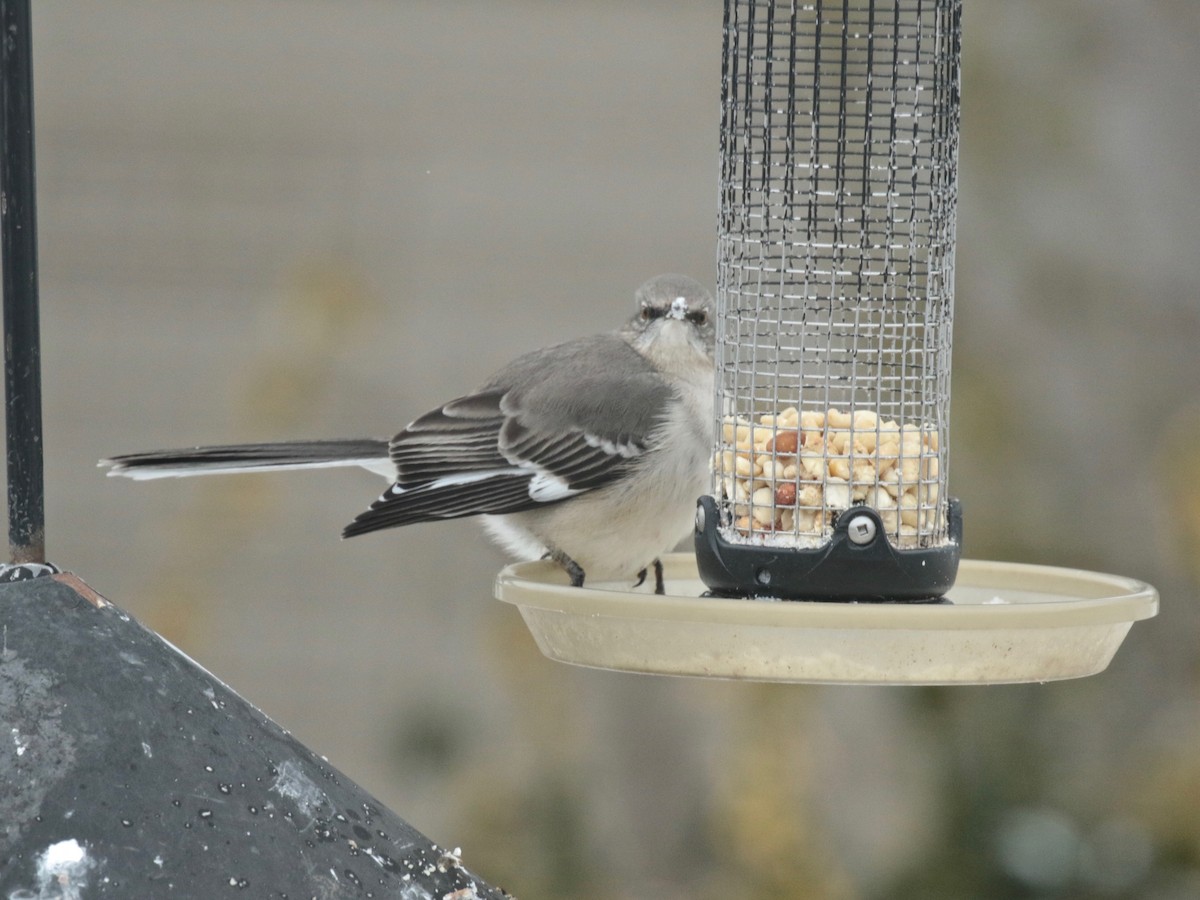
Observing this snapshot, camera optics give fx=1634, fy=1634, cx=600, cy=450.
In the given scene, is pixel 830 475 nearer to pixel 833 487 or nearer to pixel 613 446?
pixel 833 487

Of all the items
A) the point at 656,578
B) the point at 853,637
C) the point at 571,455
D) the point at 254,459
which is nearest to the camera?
the point at 853,637

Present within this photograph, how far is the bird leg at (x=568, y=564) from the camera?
12.5 ft

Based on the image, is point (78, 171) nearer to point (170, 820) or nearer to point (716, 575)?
point (716, 575)

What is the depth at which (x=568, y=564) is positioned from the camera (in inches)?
153

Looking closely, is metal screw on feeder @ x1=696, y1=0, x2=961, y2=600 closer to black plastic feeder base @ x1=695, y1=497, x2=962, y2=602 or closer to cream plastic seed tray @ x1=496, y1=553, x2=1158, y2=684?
black plastic feeder base @ x1=695, y1=497, x2=962, y2=602

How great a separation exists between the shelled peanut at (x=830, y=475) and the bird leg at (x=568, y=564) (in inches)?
27.7

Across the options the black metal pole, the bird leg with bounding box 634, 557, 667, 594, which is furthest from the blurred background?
the black metal pole

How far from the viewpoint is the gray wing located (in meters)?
3.84

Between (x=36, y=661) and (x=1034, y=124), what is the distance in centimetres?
412

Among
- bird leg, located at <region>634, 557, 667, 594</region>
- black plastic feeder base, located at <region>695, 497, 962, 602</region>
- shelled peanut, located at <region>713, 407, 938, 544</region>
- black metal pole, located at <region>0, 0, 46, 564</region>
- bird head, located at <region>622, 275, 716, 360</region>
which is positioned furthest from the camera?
bird head, located at <region>622, 275, 716, 360</region>

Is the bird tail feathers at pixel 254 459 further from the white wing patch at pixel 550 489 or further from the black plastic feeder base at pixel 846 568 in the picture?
the black plastic feeder base at pixel 846 568

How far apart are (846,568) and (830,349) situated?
50 centimetres

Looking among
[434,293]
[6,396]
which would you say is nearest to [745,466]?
[6,396]

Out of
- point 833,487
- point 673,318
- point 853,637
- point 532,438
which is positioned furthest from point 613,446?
point 853,637
